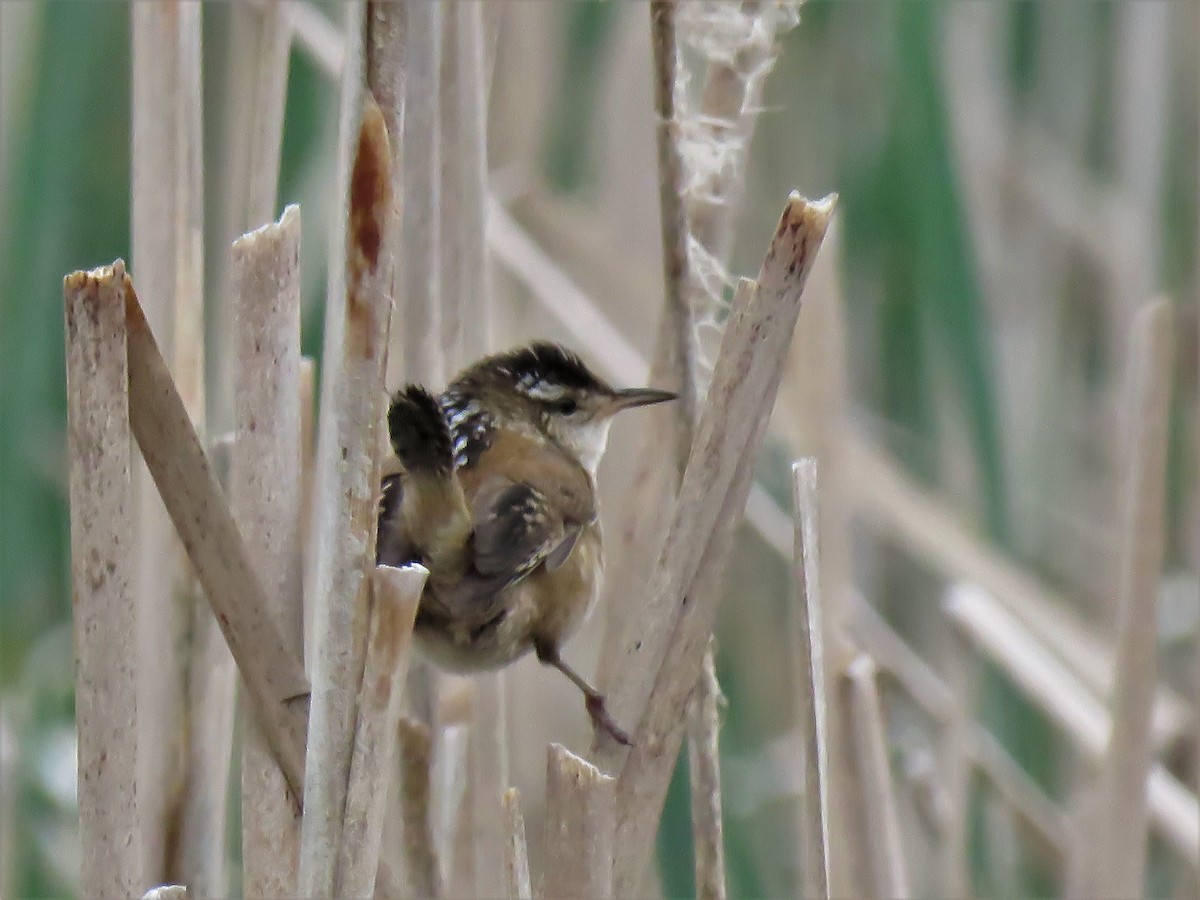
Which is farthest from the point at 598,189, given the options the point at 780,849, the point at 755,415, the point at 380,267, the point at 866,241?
the point at 380,267

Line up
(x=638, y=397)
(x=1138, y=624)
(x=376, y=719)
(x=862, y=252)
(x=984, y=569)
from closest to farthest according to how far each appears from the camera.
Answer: (x=376, y=719) → (x=1138, y=624) → (x=638, y=397) → (x=984, y=569) → (x=862, y=252)

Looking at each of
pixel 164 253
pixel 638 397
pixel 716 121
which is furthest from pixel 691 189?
pixel 164 253

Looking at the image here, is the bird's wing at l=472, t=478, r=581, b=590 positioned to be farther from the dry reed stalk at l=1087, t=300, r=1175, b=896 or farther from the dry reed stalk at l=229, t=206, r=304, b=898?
the dry reed stalk at l=1087, t=300, r=1175, b=896

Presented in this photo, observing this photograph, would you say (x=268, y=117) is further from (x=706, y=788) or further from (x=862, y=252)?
(x=862, y=252)

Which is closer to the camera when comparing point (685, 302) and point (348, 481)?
point (348, 481)

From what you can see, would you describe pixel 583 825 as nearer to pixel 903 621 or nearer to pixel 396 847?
pixel 396 847

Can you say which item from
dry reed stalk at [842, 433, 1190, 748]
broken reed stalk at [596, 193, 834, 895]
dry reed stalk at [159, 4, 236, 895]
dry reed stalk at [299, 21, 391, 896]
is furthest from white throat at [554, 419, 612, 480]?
dry reed stalk at [299, 21, 391, 896]
